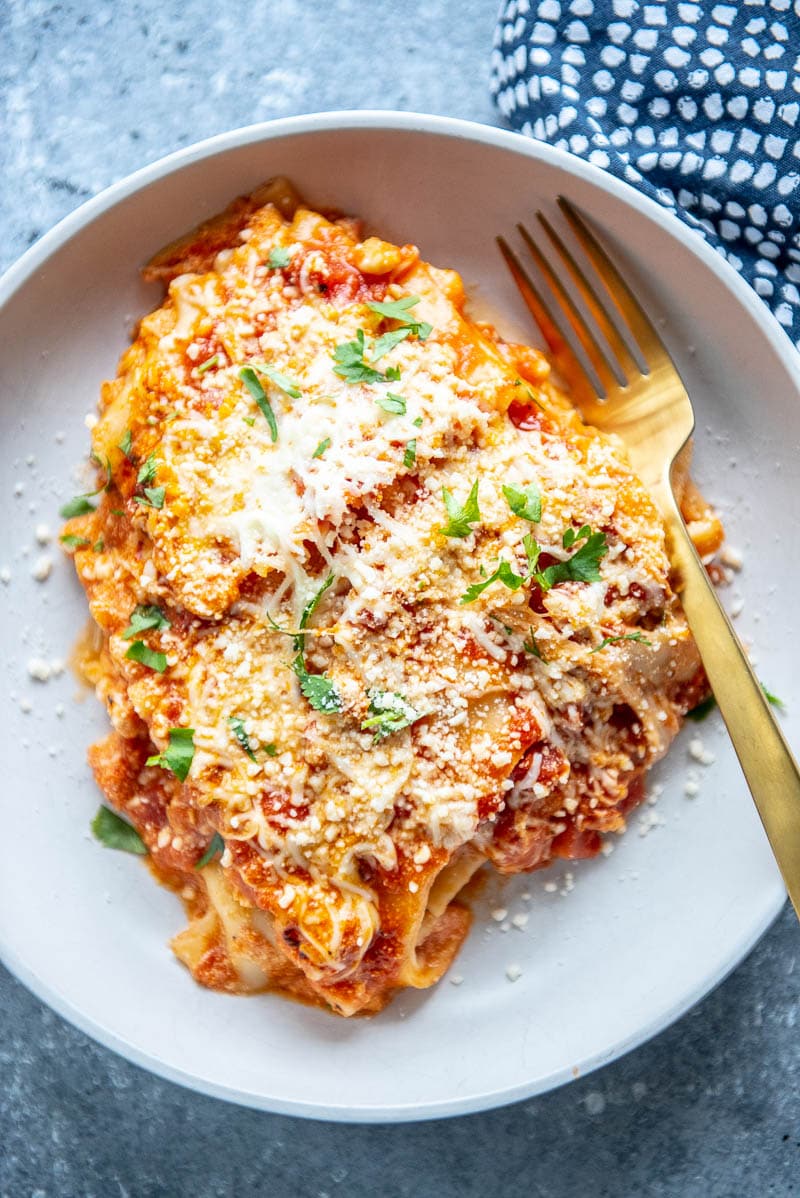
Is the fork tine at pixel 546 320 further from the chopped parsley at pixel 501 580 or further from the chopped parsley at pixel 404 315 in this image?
the chopped parsley at pixel 501 580

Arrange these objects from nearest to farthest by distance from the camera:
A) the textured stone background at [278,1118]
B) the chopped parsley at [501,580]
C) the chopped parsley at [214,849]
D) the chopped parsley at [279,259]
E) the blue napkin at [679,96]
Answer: the chopped parsley at [501,580], the chopped parsley at [279,259], the chopped parsley at [214,849], the blue napkin at [679,96], the textured stone background at [278,1118]

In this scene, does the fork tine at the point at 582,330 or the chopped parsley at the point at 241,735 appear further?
the fork tine at the point at 582,330

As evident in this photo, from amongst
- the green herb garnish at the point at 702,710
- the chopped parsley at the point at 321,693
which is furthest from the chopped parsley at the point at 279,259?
the green herb garnish at the point at 702,710

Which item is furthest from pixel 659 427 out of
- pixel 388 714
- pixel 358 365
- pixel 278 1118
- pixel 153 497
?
pixel 278 1118

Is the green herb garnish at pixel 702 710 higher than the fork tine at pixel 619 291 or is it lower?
lower

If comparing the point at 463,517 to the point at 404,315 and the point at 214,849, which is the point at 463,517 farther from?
the point at 214,849

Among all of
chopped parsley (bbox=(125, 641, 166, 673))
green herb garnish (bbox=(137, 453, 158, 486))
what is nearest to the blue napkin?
green herb garnish (bbox=(137, 453, 158, 486))
